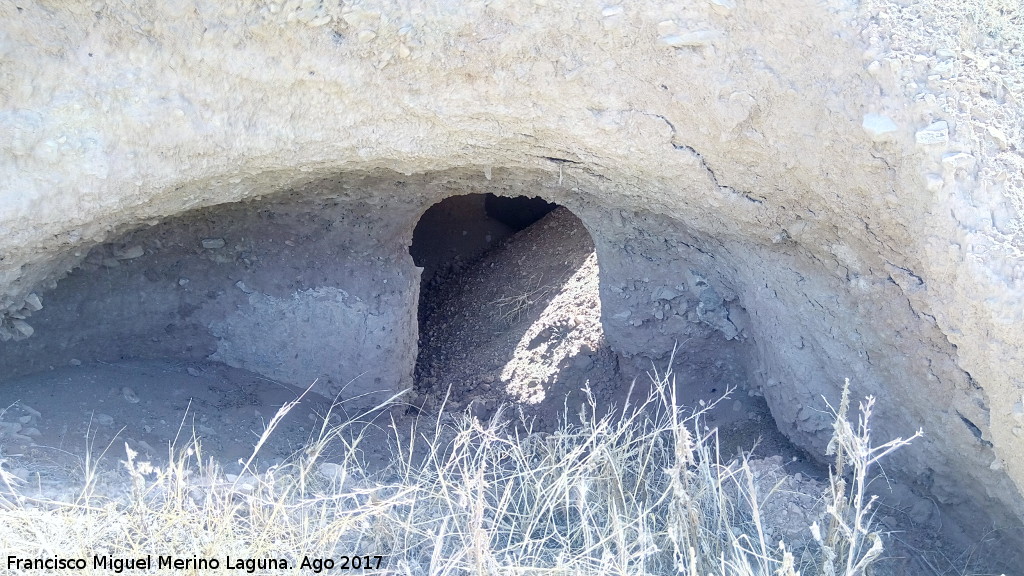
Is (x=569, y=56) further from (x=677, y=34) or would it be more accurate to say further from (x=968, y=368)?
(x=968, y=368)

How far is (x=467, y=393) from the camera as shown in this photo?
3.88m

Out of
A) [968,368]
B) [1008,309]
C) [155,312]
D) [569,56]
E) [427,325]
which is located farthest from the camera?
[427,325]

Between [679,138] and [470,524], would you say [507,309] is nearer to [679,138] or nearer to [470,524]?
Answer: [679,138]

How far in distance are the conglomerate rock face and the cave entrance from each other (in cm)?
117

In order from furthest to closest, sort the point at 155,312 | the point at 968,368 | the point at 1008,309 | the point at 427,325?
the point at 427,325 → the point at 155,312 → the point at 968,368 → the point at 1008,309

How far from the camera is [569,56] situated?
7.29 feet

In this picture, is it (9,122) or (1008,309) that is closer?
(1008,309)

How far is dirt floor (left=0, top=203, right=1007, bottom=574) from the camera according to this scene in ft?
7.95

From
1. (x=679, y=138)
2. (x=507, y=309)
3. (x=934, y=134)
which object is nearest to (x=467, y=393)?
(x=507, y=309)

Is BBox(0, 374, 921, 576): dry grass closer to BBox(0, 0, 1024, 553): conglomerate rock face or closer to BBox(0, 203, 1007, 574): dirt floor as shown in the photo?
BBox(0, 203, 1007, 574): dirt floor

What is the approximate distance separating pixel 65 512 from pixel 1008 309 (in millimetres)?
2248

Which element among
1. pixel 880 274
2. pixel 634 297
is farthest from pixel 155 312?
pixel 880 274

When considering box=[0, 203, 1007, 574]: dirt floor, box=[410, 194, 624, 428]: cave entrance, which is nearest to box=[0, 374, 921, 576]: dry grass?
box=[0, 203, 1007, 574]: dirt floor

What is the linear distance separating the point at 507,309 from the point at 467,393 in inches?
28.7
